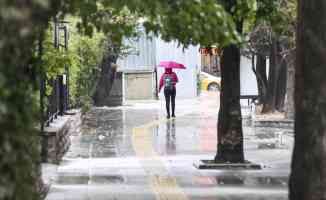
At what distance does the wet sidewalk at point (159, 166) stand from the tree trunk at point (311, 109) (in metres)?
3.25

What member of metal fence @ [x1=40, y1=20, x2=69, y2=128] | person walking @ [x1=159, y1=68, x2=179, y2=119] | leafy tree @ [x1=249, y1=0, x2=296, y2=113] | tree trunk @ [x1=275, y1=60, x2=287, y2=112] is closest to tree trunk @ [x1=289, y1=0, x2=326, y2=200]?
metal fence @ [x1=40, y1=20, x2=69, y2=128]

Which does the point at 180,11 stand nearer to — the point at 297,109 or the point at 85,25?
the point at 85,25

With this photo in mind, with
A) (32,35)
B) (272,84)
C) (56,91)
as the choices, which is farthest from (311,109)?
(272,84)

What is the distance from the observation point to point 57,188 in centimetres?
1169

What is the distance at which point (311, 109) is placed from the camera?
7.62 metres

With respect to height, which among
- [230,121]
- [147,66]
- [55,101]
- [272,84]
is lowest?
[230,121]

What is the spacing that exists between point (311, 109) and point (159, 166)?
7120mm

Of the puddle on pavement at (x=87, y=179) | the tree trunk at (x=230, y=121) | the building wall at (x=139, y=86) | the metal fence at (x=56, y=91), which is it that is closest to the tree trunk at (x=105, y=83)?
the building wall at (x=139, y=86)

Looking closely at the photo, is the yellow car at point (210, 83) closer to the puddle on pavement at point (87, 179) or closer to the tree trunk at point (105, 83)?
the tree trunk at point (105, 83)

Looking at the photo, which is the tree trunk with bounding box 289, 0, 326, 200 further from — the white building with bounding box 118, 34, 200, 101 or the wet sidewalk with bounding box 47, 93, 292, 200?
the white building with bounding box 118, 34, 200, 101

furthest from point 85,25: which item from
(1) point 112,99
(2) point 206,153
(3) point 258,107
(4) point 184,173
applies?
(1) point 112,99

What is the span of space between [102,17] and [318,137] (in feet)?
7.68

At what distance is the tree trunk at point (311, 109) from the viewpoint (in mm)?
7602

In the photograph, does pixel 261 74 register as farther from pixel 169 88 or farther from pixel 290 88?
pixel 169 88
